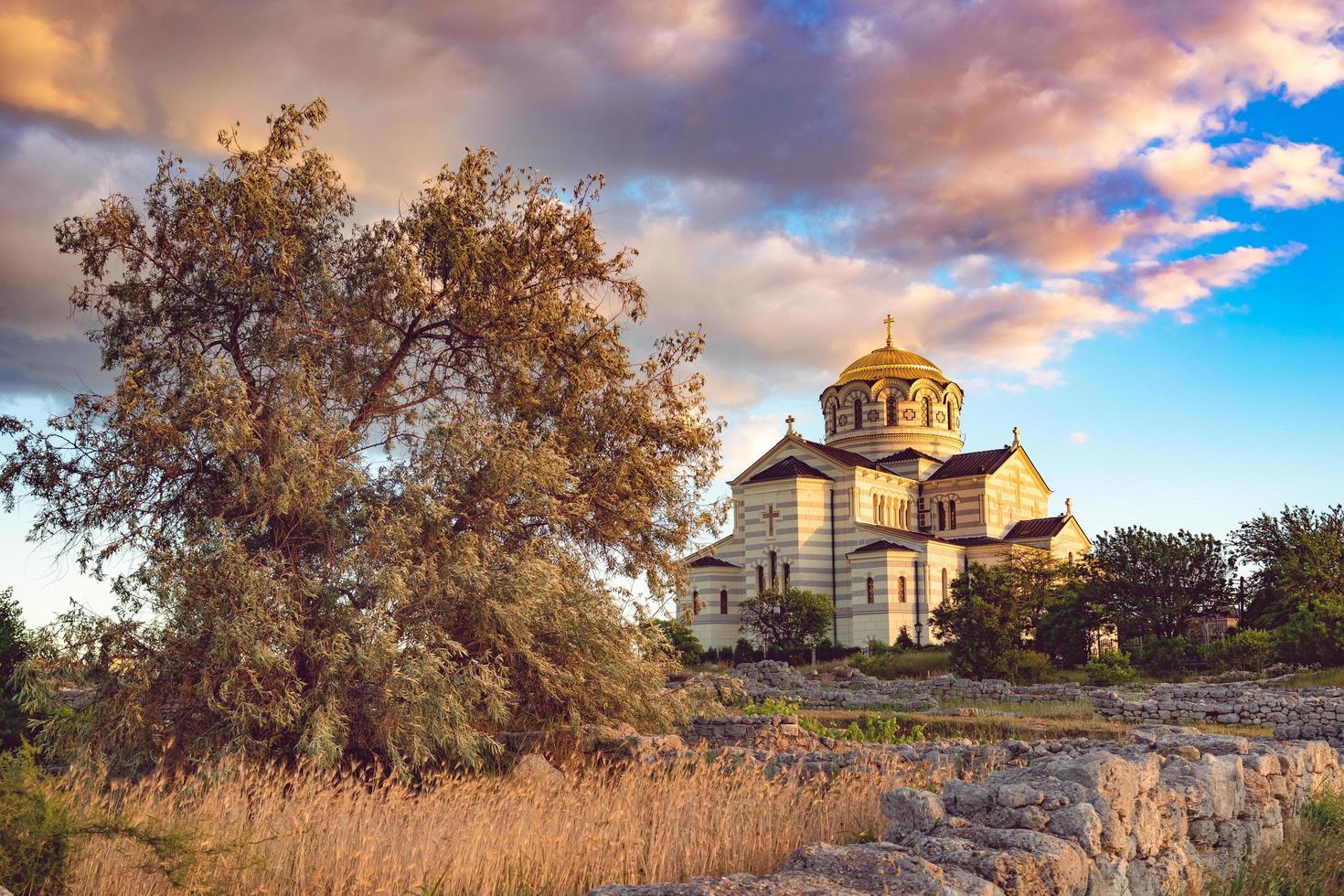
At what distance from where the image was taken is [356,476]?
1267 cm

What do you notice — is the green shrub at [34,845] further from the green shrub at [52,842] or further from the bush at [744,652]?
the bush at [744,652]

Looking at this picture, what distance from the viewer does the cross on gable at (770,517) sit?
171 ft

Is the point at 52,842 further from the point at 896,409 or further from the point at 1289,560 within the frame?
the point at 896,409

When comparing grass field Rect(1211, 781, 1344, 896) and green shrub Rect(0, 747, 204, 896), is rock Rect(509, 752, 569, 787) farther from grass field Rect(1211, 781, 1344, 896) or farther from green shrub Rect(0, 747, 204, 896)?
grass field Rect(1211, 781, 1344, 896)

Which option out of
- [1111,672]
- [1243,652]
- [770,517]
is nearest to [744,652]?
[770,517]

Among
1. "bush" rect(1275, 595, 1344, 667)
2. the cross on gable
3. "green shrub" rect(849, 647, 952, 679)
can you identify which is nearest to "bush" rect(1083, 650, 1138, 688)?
"bush" rect(1275, 595, 1344, 667)

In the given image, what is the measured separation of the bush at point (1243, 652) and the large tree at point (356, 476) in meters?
21.3

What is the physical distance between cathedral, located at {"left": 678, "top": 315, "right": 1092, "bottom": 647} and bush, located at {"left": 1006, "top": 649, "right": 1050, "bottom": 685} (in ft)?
50.9

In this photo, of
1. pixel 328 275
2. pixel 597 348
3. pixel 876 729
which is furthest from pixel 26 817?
pixel 876 729

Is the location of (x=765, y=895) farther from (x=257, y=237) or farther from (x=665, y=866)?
(x=257, y=237)

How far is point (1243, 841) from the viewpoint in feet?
24.3

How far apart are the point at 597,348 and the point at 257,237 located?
15.7 feet

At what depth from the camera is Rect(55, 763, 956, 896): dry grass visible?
542 cm

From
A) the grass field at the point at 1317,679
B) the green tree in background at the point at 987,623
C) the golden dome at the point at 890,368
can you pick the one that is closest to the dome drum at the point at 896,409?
the golden dome at the point at 890,368
